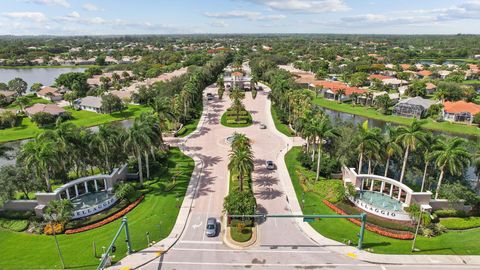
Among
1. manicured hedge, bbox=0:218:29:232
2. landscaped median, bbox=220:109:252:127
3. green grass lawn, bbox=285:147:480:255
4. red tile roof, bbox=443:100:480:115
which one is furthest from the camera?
red tile roof, bbox=443:100:480:115

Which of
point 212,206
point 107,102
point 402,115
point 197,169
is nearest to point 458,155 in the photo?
point 212,206

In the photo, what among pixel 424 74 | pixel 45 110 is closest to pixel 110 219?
pixel 45 110

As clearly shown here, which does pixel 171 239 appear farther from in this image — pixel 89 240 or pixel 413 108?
pixel 413 108

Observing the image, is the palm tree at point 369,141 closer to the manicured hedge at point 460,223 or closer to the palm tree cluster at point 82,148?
the manicured hedge at point 460,223

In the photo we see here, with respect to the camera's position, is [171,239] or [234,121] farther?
[234,121]

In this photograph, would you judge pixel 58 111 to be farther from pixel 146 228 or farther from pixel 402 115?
pixel 402 115

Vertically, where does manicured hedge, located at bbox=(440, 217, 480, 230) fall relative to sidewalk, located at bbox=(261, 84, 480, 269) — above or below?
above

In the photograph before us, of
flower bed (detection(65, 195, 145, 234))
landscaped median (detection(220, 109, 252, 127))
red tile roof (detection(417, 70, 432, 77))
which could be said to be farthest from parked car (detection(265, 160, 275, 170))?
red tile roof (detection(417, 70, 432, 77))

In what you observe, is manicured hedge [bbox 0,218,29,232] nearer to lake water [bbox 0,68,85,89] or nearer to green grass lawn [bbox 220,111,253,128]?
green grass lawn [bbox 220,111,253,128]
